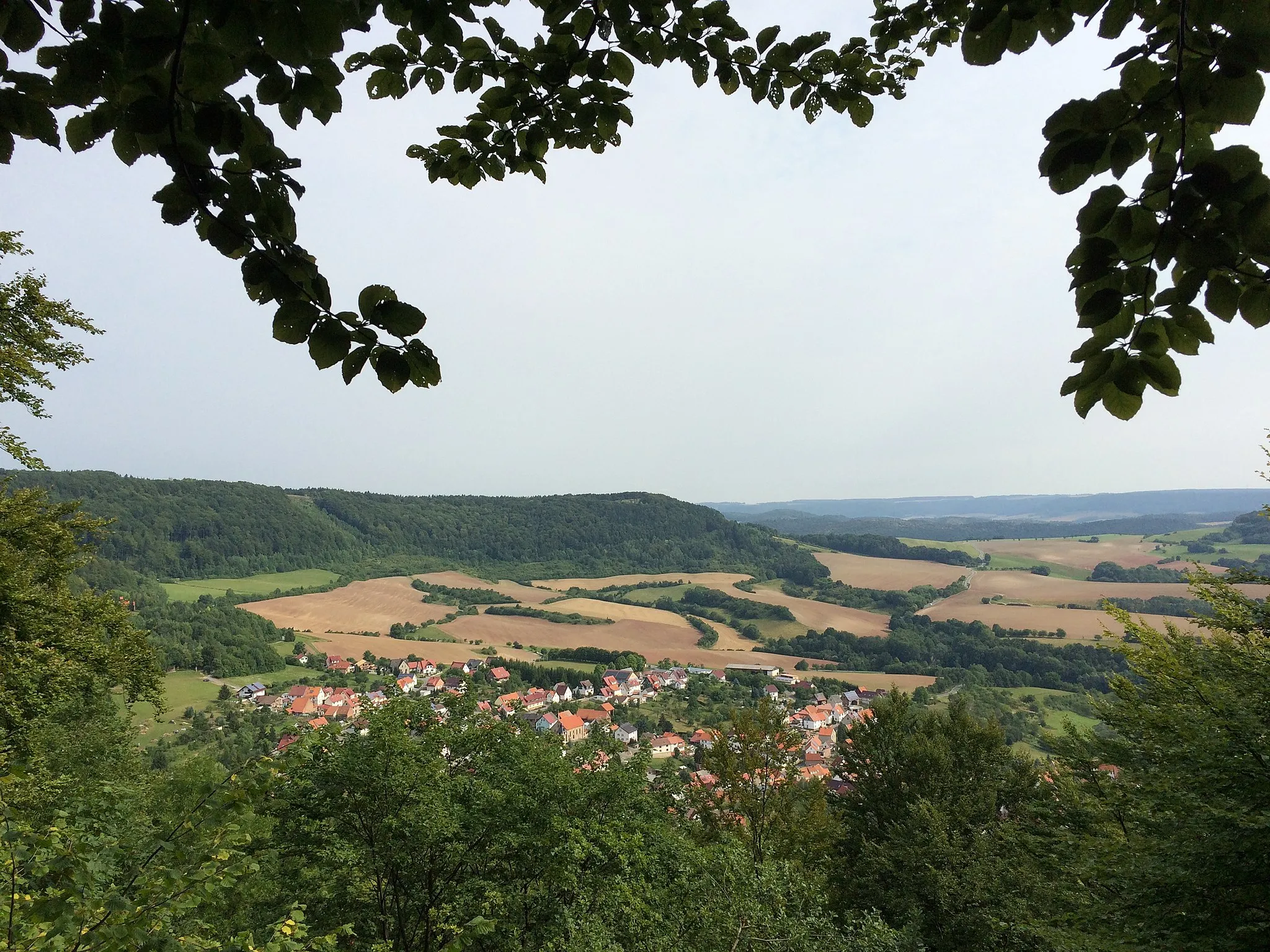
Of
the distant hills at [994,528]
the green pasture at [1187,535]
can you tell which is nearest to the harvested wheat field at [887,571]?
the distant hills at [994,528]

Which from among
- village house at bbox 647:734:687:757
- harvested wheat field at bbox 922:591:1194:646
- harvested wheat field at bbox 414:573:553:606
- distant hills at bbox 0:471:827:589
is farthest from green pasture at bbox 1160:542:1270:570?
harvested wheat field at bbox 414:573:553:606

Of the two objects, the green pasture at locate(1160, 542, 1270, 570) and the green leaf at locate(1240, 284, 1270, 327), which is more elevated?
the green leaf at locate(1240, 284, 1270, 327)

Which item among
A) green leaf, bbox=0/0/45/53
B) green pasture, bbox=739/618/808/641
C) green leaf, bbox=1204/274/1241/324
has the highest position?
green leaf, bbox=0/0/45/53

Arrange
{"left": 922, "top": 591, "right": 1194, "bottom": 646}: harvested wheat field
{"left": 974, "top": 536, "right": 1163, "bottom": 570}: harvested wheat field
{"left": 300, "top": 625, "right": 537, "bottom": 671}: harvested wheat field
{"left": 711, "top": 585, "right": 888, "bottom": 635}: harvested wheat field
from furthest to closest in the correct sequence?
1. {"left": 974, "top": 536, "right": 1163, "bottom": 570}: harvested wheat field
2. {"left": 711, "top": 585, "right": 888, "bottom": 635}: harvested wheat field
3. {"left": 922, "top": 591, "right": 1194, "bottom": 646}: harvested wheat field
4. {"left": 300, "top": 625, "right": 537, "bottom": 671}: harvested wheat field

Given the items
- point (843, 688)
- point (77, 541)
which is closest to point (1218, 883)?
point (77, 541)

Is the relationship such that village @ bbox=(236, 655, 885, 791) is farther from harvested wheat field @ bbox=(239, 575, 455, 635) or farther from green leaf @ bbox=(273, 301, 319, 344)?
green leaf @ bbox=(273, 301, 319, 344)

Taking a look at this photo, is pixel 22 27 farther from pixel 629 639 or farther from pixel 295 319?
pixel 629 639

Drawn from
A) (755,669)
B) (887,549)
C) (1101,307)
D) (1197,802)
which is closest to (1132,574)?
(887,549)

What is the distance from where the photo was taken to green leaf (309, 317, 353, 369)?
3.75ft

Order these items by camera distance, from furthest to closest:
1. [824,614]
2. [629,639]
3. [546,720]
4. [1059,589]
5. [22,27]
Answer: [824,614]
[1059,589]
[629,639]
[546,720]
[22,27]

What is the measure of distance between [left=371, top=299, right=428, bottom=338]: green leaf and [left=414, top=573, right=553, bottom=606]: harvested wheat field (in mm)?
80927

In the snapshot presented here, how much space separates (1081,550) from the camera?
96.1m

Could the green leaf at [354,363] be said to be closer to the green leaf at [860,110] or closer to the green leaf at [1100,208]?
the green leaf at [1100,208]

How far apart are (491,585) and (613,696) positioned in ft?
167
